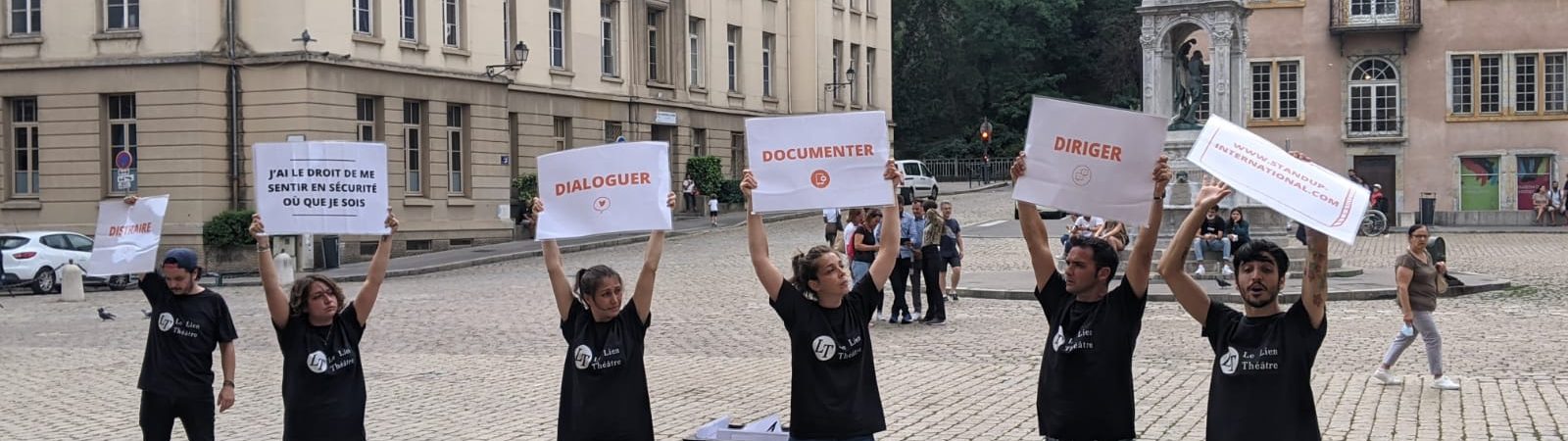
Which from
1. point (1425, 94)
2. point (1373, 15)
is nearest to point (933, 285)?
point (1373, 15)

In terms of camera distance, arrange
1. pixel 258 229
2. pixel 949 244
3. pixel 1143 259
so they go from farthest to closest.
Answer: pixel 949 244, pixel 258 229, pixel 1143 259

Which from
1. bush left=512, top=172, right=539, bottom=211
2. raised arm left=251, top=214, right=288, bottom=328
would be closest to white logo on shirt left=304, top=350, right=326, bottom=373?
raised arm left=251, top=214, right=288, bottom=328

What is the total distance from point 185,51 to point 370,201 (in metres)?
29.3

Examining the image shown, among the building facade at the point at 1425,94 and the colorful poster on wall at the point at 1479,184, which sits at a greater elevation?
the building facade at the point at 1425,94

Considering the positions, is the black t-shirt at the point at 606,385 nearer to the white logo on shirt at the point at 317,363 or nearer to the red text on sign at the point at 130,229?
the white logo on shirt at the point at 317,363

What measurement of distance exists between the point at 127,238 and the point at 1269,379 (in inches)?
258

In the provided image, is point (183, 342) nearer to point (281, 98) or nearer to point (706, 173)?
point (281, 98)

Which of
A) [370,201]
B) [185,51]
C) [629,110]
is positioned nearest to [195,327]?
[370,201]

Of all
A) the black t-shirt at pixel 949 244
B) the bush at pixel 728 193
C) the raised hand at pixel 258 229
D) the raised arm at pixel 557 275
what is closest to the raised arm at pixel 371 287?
the raised hand at pixel 258 229

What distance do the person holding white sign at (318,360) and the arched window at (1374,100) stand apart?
4655 centimetres

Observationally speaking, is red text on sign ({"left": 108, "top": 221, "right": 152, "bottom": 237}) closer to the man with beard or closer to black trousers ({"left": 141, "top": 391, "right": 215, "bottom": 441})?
black trousers ({"left": 141, "top": 391, "right": 215, "bottom": 441})

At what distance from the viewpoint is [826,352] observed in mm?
6793

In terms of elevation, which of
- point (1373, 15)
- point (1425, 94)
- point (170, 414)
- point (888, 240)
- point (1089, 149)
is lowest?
point (170, 414)

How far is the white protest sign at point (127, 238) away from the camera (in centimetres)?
938
